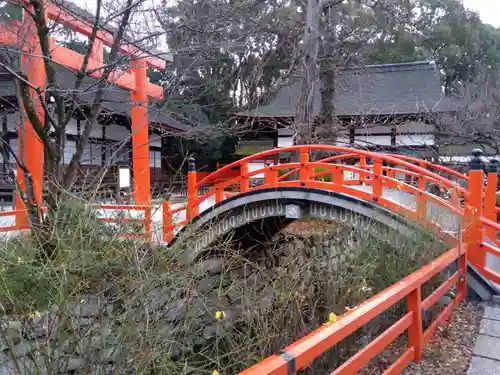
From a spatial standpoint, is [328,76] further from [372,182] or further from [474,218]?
[474,218]

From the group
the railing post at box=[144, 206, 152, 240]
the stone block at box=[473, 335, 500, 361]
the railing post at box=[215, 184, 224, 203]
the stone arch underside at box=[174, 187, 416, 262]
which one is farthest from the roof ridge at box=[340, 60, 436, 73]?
the railing post at box=[144, 206, 152, 240]

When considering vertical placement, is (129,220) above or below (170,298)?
above

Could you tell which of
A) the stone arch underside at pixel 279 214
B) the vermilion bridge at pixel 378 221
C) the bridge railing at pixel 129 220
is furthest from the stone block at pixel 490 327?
the bridge railing at pixel 129 220

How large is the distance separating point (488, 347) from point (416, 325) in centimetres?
69

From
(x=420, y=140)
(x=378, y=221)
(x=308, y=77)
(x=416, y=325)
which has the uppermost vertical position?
(x=308, y=77)

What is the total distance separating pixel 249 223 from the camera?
248 inches

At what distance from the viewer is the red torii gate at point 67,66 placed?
14.6 feet

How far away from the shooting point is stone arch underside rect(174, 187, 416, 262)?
14.4 ft

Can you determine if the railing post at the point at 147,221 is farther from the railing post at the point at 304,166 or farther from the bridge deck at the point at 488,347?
the railing post at the point at 304,166

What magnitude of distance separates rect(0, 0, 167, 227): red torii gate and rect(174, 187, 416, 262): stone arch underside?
1.06 metres

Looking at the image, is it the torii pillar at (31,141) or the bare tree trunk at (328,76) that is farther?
the bare tree trunk at (328,76)

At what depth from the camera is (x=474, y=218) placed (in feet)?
13.0

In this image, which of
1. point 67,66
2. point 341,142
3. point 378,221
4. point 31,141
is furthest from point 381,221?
point 31,141

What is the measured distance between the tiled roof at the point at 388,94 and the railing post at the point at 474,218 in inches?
305
